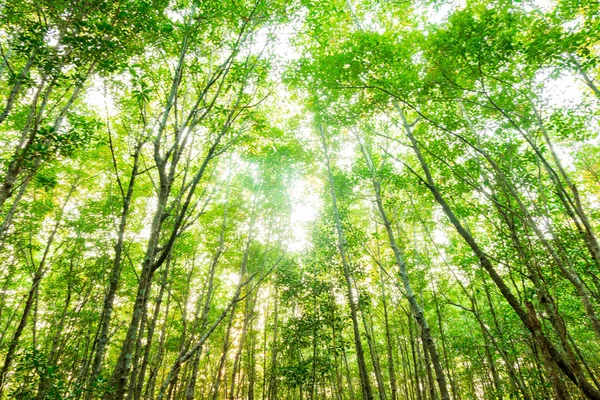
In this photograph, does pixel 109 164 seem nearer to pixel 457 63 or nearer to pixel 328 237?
pixel 328 237

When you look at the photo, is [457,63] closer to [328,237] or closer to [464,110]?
[464,110]

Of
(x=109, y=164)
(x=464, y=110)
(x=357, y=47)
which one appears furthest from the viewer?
(x=109, y=164)

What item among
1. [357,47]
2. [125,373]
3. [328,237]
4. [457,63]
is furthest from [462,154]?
[125,373]

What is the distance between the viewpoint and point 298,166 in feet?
45.5

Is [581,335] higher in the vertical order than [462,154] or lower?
lower

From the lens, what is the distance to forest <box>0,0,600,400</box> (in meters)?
4.79

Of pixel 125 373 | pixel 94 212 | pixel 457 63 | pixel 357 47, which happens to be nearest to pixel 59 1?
pixel 357 47

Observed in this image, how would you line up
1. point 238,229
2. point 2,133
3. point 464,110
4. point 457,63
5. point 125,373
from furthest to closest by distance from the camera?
point 238,229 < point 2,133 < point 464,110 < point 457,63 < point 125,373

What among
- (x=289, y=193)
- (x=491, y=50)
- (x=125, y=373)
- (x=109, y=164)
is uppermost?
(x=109, y=164)

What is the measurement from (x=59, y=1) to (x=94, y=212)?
9.39 metres

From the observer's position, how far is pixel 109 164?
12.9 m

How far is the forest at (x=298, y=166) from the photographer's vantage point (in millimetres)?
4793

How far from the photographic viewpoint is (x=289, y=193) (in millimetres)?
13734

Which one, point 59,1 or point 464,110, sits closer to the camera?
point 59,1
